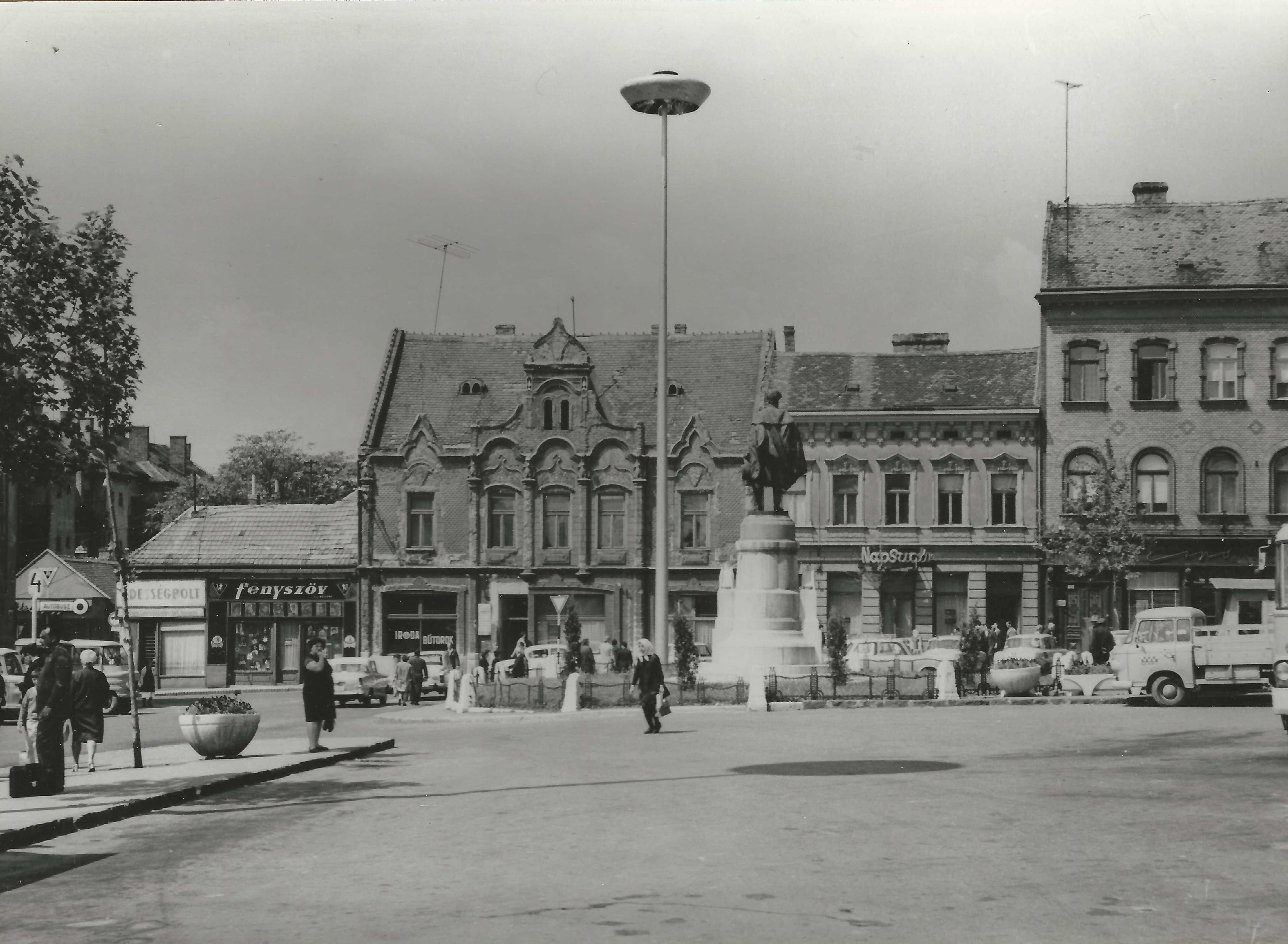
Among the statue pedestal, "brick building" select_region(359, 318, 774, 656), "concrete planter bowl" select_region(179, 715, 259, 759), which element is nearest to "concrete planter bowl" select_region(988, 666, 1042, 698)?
the statue pedestal

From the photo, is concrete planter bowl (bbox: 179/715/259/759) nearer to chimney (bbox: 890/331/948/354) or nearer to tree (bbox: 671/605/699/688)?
tree (bbox: 671/605/699/688)

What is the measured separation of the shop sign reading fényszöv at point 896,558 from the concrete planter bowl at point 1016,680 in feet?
65.1

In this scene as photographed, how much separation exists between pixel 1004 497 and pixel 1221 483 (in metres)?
6.66

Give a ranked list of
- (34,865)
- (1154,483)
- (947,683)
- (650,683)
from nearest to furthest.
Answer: (34,865), (650,683), (947,683), (1154,483)

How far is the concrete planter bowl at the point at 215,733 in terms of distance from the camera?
70.8 feet

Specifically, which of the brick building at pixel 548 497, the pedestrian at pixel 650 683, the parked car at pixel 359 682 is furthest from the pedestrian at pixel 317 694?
the brick building at pixel 548 497

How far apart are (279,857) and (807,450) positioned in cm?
4260

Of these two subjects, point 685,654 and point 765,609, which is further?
point 685,654

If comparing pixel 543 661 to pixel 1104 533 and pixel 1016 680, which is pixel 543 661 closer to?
pixel 1104 533

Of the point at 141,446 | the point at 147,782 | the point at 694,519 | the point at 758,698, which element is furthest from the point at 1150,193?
the point at 141,446

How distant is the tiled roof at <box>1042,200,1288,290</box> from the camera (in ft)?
168

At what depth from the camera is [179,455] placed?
103375 millimetres

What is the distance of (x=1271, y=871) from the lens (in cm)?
1060

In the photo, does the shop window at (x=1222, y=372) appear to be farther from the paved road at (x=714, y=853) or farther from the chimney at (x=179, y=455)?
the chimney at (x=179, y=455)
